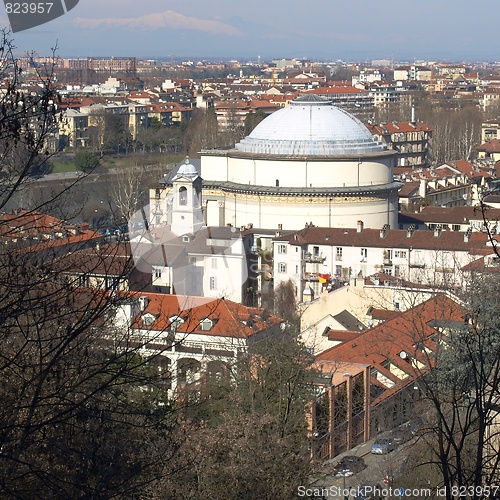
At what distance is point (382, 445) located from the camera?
25.0 feet

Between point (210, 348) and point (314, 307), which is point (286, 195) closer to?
point (314, 307)

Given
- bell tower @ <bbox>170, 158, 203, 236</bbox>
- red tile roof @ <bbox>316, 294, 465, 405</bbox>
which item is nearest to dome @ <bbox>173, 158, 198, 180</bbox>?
bell tower @ <bbox>170, 158, 203, 236</bbox>

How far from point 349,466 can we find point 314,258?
694 centimetres

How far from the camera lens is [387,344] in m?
9.31

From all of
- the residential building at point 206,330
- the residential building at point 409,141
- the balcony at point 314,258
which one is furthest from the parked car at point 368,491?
the residential building at point 409,141

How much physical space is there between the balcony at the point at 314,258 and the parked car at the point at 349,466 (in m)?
6.63

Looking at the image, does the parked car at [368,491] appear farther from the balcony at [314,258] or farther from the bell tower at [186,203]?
the bell tower at [186,203]

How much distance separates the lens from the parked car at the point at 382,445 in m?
7.39

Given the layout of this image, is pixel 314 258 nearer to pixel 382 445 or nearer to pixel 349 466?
pixel 382 445

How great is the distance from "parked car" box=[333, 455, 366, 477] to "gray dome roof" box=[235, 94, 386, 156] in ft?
30.9

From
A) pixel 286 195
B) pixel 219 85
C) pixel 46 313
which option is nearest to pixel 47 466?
pixel 46 313

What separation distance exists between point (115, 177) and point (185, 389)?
1891 centimetres

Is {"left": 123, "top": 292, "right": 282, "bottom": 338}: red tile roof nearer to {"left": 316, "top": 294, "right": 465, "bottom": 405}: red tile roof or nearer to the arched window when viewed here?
{"left": 316, "top": 294, "right": 465, "bottom": 405}: red tile roof

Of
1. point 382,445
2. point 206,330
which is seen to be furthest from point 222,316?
point 382,445
